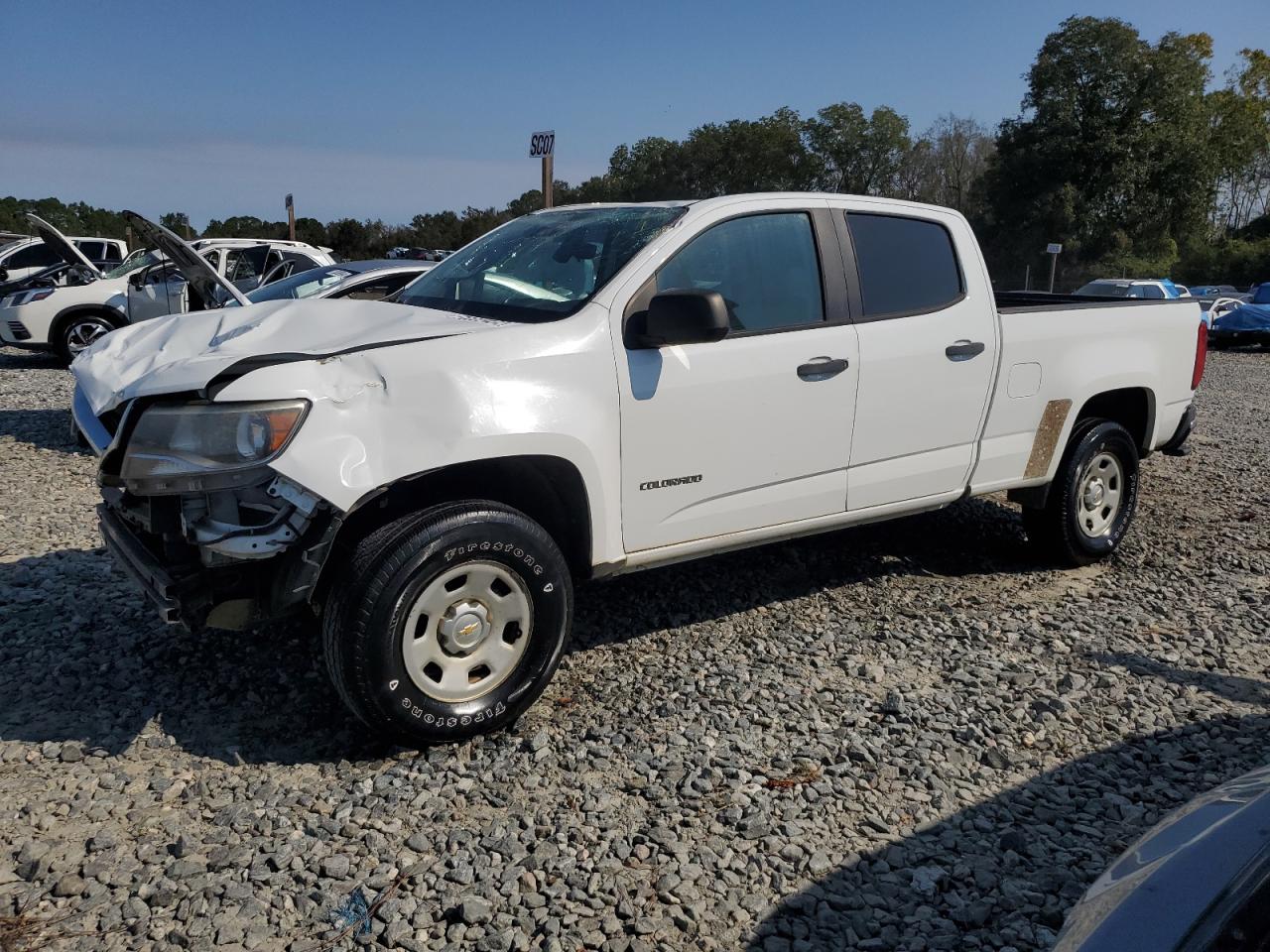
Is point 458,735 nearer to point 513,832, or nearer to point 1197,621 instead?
point 513,832

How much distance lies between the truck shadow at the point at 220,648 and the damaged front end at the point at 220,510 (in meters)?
0.58

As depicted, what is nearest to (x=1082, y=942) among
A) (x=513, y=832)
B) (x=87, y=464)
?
(x=513, y=832)

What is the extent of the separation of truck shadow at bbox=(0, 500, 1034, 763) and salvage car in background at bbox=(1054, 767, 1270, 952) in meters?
2.37

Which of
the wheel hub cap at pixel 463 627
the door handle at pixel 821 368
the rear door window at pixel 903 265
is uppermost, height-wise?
the rear door window at pixel 903 265

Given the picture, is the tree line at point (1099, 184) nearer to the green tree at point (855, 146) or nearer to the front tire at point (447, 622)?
the green tree at point (855, 146)

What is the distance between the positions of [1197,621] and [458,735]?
11.8 ft

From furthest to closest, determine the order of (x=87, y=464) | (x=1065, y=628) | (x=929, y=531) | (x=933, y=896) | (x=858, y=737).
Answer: (x=87, y=464) < (x=929, y=531) < (x=1065, y=628) < (x=858, y=737) < (x=933, y=896)

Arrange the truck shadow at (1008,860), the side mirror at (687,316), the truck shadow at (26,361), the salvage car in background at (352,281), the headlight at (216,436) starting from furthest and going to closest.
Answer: the truck shadow at (26,361) → the salvage car in background at (352,281) → the side mirror at (687,316) → the headlight at (216,436) → the truck shadow at (1008,860)

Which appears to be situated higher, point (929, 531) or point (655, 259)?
point (655, 259)

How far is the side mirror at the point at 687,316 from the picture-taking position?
3.47 metres

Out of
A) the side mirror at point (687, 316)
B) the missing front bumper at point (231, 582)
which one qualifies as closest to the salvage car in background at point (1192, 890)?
the side mirror at point (687, 316)

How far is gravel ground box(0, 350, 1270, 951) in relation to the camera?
264 centimetres

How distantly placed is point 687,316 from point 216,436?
5.20ft

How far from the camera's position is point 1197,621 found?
15.6 feet
